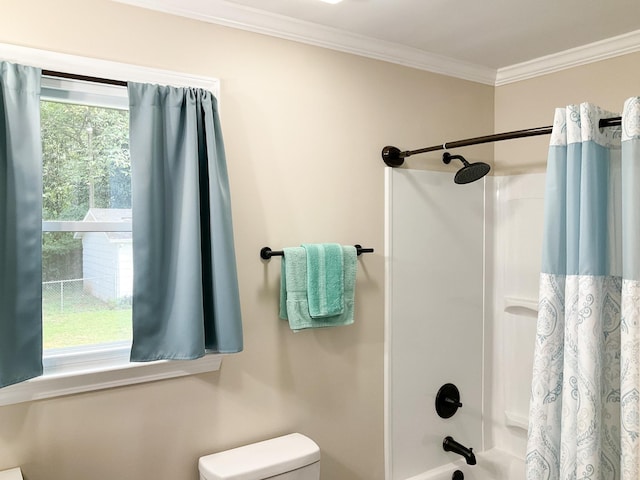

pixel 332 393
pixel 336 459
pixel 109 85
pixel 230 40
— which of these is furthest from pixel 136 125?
pixel 336 459

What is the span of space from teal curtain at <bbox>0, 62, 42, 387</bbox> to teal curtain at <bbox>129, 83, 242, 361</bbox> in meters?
0.28

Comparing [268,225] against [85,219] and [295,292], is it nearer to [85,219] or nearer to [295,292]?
[295,292]

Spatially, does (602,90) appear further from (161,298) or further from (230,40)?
(161,298)

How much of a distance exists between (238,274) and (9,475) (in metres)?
0.96

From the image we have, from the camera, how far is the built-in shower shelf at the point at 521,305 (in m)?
2.65

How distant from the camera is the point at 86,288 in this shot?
1792 millimetres

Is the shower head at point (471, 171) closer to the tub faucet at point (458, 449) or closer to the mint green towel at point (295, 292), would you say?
the mint green towel at point (295, 292)

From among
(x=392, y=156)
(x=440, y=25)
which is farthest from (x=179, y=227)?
(x=440, y=25)

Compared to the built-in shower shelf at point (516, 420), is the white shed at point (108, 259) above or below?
above

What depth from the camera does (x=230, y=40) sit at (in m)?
1.98

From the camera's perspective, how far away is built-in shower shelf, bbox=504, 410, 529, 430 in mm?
2684

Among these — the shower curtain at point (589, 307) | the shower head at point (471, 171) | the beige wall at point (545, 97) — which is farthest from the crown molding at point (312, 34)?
the shower curtain at point (589, 307)

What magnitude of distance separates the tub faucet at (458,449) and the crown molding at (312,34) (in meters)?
1.88

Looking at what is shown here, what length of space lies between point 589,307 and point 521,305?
111 cm
